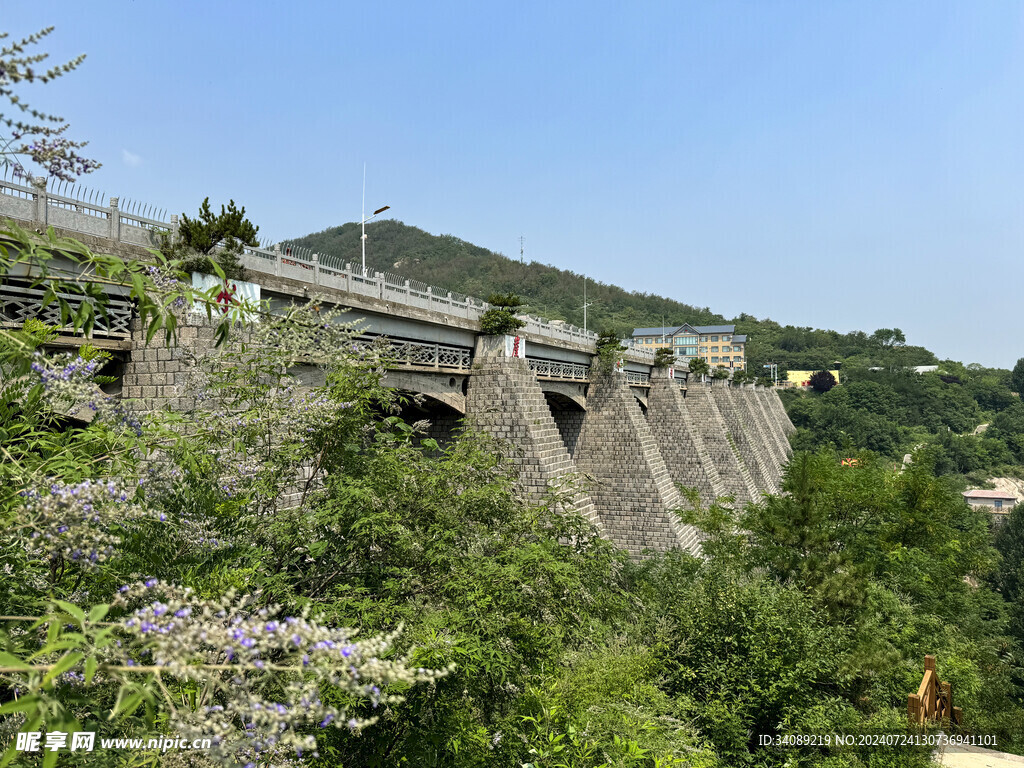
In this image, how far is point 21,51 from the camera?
2.62 meters

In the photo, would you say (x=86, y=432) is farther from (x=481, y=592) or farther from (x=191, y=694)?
(x=481, y=592)

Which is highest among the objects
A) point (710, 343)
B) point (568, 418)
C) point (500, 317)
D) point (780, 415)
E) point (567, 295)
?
point (567, 295)

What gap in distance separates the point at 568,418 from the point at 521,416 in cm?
1005

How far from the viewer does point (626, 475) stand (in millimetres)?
24922

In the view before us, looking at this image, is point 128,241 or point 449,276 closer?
point 128,241

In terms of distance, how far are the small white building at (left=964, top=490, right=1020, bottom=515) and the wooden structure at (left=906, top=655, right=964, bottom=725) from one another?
70.4m

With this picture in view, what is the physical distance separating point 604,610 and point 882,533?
59.6 feet

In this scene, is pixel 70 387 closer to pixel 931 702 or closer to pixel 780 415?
pixel 931 702

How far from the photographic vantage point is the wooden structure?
10805mm

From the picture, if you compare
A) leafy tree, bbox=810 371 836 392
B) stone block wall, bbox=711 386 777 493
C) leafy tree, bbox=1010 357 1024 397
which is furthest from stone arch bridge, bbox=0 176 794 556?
leafy tree, bbox=1010 357 1024 397

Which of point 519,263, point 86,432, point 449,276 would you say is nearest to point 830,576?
point 86,432

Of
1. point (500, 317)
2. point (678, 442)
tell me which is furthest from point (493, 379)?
point (678, 442)

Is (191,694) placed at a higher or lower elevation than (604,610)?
higher

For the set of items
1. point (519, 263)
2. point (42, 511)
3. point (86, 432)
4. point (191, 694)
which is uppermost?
point (519, 263)
